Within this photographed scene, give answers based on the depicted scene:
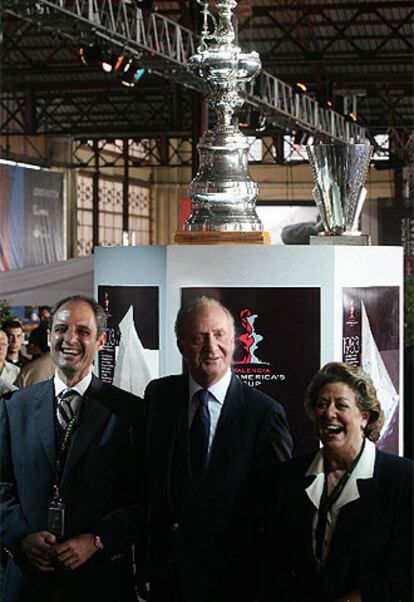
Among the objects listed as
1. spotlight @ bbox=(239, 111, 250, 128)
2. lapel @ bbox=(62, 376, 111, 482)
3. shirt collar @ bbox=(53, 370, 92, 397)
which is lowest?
lapel @ bbox=(62, 376, 111, 482)

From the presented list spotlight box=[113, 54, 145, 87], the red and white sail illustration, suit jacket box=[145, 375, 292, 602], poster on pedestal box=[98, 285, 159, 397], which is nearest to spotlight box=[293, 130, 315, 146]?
spotlight box=[113, 54, 145, 87]

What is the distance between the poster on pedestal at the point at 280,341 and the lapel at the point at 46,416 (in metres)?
0.63

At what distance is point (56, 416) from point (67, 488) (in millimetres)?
197

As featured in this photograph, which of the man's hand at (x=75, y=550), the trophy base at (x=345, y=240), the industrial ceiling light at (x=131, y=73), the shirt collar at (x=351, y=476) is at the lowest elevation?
the man's hand at (x=75, y=550)

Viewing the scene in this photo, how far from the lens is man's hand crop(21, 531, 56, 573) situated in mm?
3086

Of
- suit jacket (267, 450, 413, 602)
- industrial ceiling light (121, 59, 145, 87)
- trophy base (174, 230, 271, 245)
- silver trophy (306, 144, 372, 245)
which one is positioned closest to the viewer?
suit jacket (267, 450, 413, 602)

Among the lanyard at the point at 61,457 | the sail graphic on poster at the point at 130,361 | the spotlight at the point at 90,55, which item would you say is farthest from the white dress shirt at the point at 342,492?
the spotlight at the point at 90,55

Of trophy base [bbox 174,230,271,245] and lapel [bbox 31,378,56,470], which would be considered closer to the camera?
lapel [bbox 31,378,56,470]

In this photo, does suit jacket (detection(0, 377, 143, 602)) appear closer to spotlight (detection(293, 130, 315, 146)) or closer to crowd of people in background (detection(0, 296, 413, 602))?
crowd of people in background (detection(0, 296, 413, 602))

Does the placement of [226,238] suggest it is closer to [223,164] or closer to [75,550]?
[223,164]

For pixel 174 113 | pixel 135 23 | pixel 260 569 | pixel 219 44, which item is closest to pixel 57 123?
pixel 174 113

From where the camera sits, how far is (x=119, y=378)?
12.9 ft

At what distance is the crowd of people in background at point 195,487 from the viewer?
280 cm

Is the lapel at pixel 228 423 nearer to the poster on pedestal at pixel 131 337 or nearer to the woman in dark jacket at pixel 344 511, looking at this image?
the woman in dark jacket at pixel 344 511
